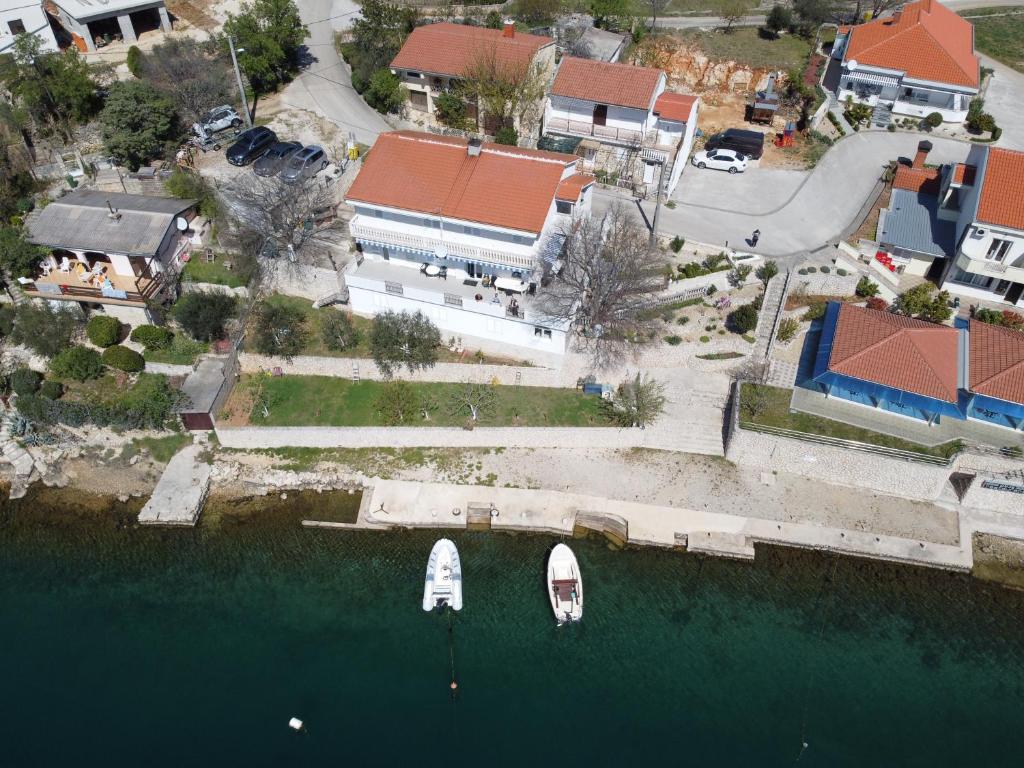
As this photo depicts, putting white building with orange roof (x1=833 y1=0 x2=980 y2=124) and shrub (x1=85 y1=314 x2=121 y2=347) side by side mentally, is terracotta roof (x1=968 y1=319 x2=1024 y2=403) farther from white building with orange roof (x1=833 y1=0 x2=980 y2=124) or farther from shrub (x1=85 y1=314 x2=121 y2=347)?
shrub (x1=85 y1=314 x2=121 y2=347)

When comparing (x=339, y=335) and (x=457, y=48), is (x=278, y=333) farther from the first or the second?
(x=457, y=48)

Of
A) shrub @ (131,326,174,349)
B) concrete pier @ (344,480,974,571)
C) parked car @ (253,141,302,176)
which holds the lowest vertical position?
concrete pier @ (344,480,974,571)

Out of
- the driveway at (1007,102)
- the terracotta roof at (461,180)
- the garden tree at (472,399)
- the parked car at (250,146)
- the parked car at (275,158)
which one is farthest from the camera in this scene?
the driveway at (1007,102)

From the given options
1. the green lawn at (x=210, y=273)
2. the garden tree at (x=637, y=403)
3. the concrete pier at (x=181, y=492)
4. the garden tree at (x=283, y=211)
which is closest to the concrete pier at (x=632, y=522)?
the garden tree at (x=637, y=403)

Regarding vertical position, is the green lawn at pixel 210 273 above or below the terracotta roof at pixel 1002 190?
below

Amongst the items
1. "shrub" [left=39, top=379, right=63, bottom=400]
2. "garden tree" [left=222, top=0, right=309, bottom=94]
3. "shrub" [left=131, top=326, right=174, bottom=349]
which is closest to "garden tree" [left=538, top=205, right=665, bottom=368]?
"shrub" [left=131, top=326, right=174, bottom=349]

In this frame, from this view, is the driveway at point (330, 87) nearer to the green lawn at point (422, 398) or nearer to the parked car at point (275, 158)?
the parked car at point (275, 158)

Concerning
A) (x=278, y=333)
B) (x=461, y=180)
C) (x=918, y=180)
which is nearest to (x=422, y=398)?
(x=278, y=333)
